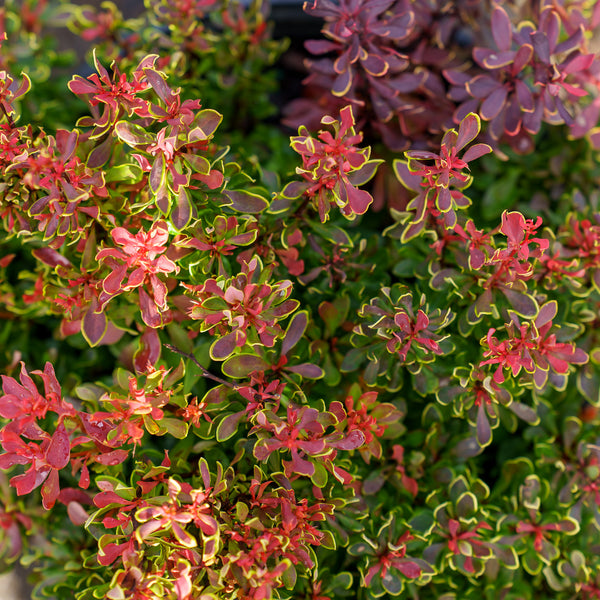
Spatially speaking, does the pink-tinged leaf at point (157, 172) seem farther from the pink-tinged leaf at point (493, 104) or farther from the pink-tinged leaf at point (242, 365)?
the pink-tinged leaf at point (493, 104)

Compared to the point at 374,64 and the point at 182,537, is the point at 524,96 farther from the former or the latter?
the point at 182,537

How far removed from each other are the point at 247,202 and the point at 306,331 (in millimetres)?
279

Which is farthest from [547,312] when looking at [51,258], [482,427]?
[51,258]

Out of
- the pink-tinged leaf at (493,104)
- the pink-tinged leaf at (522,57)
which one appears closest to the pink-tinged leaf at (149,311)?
the pink-tinged leaf at (493,104)

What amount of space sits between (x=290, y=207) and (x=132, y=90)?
1.07 ft

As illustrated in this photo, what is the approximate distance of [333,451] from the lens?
860 mm

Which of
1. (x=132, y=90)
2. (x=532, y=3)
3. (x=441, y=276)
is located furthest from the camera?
(x=532, y=3)

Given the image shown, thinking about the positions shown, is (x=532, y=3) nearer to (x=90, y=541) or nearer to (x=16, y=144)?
(x=16, y=144)

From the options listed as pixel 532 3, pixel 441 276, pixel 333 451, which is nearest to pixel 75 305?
pixel 333 451

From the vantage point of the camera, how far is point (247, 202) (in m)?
0.93

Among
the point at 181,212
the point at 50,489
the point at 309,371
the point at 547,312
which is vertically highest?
the point at 181,212

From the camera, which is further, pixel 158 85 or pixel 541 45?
pixel 541 45

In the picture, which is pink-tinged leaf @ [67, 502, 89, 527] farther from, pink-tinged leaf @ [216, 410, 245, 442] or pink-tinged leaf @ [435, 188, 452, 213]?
pink-tinged leaf @ [435, 188, 452, 213]

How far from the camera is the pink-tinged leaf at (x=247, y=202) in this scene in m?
0.93
